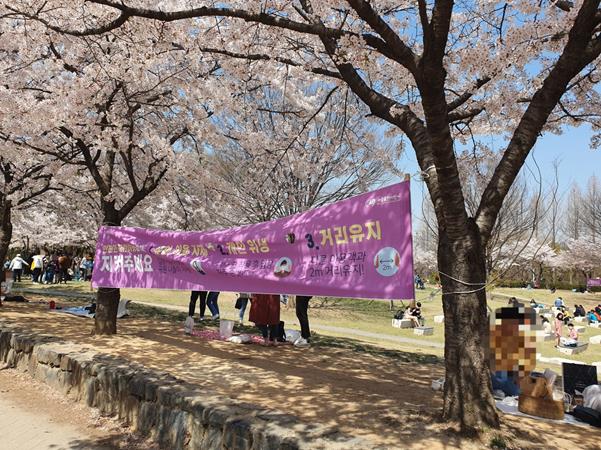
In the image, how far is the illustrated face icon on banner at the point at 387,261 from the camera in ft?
15.7

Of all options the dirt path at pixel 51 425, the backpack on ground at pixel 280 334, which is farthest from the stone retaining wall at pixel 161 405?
the backpack on ground at pixel 280 334

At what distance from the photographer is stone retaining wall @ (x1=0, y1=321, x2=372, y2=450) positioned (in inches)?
155

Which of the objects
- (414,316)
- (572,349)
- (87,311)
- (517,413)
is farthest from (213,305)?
(572,349)

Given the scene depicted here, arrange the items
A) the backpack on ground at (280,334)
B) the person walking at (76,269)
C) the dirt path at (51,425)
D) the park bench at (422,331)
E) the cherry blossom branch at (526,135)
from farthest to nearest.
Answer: the person walking at (76,269), the park bench at (422,331), the backpack on ground at (280,334), the dirt path at (51,425), the cherry blossom branch at (526,135)

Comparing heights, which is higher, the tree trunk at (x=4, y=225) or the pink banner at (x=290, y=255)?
the tree trunk at (x=4, y=225)

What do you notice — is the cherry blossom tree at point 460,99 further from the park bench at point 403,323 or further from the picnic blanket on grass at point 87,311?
the park bench at point 403,323

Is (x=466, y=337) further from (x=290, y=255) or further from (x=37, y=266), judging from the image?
(x=37, y=266)

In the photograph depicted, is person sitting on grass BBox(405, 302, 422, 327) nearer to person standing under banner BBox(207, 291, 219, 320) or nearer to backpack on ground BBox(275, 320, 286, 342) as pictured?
person standing under banner BBox(207, 291, 219, 320)

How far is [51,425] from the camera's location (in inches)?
227

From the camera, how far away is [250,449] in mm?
4008

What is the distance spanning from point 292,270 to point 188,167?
5.32 metres

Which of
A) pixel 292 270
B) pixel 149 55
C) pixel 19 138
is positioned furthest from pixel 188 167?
pixel 292 270

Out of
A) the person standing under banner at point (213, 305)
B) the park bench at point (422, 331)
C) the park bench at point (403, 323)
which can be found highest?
the person standing under banner at point (213, 305)

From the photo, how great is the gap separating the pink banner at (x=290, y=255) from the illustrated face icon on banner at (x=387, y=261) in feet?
0.03
